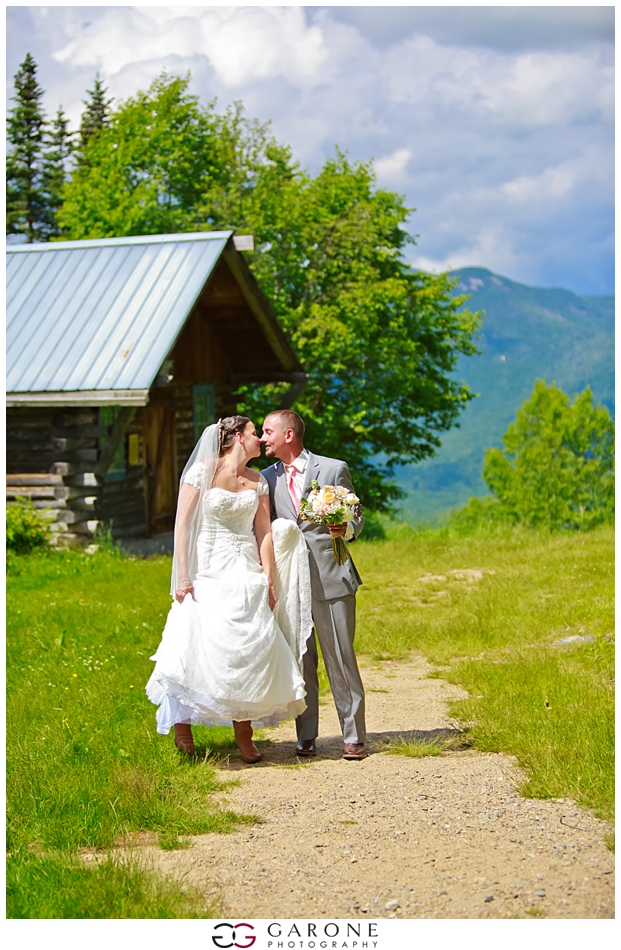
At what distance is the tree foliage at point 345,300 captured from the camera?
23.1m

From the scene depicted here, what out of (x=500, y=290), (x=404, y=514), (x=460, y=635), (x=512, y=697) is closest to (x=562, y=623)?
(x=460, y=635)

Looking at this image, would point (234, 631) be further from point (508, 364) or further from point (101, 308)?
point (508, 364)

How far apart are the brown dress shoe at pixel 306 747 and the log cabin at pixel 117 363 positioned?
26.5 ft

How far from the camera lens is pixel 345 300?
22703 mm

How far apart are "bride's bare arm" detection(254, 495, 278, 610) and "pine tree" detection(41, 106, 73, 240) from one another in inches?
1477

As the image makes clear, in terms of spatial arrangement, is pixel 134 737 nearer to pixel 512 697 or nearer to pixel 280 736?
pixel 280 736

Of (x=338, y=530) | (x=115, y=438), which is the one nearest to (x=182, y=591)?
(x=338, y=530)

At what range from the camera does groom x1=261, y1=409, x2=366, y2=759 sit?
5879 millimetres

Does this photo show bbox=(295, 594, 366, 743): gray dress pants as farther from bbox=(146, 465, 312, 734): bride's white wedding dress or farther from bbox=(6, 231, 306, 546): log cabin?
bbox=(6, 231, 306, 546): log cabin

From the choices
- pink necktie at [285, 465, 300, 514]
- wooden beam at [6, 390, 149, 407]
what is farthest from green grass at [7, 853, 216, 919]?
wooden beam at [6, 390, 149, 407]

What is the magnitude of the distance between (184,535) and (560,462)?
1831 cm

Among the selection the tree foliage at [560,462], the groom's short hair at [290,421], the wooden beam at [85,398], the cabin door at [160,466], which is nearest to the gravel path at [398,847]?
the groom's short hair at [290,421]

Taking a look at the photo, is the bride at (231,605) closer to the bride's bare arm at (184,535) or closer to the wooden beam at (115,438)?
the bride's bare arm at (184,535)
